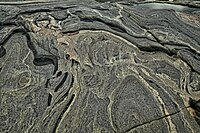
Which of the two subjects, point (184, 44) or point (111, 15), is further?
point (111, 15)

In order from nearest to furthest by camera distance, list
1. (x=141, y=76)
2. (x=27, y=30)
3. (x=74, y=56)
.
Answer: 1. (x=141, y=76)
2. (x=74, y=56)
3. (x=27, y=30)

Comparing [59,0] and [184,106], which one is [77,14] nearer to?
[59,0]

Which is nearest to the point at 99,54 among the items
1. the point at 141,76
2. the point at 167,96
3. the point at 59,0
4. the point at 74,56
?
the point at 74,56

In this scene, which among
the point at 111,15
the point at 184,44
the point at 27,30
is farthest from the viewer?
the point at 111,15

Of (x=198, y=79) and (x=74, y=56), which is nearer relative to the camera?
(x=198, y=79)

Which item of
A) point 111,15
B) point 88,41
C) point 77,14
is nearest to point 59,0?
point 77,14

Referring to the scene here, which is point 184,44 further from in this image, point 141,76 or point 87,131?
point 87,131
